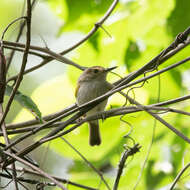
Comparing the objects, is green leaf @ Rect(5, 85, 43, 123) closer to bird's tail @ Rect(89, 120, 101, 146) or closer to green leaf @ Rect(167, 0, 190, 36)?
bird's tail @ Rect(89, 120, 101, 146)

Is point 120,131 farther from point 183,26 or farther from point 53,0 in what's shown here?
point 53,0

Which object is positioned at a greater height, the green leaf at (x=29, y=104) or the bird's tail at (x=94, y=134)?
the bird's tail at (x=94, y=134)

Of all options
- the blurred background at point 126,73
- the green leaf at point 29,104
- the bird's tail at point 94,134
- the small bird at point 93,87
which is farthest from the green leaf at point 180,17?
the green leaf at point 29,104

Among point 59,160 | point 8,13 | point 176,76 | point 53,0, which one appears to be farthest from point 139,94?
point 59,160

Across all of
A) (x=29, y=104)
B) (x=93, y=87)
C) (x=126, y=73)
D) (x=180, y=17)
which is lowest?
(x=29, y=104)

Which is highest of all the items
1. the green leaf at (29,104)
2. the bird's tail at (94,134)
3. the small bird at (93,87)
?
the small bird at (93,87)

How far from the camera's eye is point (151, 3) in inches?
125

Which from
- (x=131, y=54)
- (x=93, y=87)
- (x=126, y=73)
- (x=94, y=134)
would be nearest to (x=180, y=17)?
(x=131, y=54)

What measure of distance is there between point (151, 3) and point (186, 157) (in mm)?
1309

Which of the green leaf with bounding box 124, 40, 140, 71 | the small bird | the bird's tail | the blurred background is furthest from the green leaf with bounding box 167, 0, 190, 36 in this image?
the bird's tail

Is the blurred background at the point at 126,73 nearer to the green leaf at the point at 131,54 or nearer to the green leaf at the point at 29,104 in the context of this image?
the green leaf at the point at 131,54

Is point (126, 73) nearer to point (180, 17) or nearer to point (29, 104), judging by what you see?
point (180, 17)

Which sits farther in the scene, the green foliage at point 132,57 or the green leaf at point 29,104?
the green foliage at point 132,57

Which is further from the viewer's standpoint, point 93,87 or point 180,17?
point 93,87
